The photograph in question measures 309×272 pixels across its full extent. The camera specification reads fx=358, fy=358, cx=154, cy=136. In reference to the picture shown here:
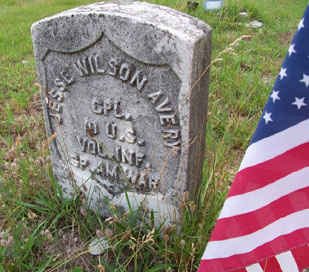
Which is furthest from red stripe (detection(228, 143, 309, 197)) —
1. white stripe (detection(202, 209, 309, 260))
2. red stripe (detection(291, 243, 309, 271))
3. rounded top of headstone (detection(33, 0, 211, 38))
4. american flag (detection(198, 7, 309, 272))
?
rounded top of headstone (detection(33, 0, 211, 38))

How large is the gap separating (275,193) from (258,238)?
0.16 metres

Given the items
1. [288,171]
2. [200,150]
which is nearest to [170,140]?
[200,150]

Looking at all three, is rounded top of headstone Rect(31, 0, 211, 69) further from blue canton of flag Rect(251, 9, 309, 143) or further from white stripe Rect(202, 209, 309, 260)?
white stripe Rect(202, 209, 309, 260)

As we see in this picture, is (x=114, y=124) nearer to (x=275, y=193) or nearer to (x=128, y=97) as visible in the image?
(x=128, y=97)

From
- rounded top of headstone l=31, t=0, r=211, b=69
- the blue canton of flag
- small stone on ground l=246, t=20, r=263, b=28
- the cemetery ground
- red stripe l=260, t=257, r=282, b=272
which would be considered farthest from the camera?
small stone on ground l=246, t=20, r=263, b=28

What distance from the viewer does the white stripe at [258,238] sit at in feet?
3.64

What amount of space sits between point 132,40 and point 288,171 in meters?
0.81

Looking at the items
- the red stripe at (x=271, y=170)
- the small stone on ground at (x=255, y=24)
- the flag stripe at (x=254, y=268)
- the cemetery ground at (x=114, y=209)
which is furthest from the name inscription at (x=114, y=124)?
the small stone on ground at (x=255, y=24)

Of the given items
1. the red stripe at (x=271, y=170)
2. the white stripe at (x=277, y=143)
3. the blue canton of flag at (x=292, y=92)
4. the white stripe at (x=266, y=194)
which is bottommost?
the white stripe at (x=266, y=194)

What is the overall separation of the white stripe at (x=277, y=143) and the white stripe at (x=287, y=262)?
336 millimetres

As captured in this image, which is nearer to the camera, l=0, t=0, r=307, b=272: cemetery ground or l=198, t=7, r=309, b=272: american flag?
l=198, t=7, r=309, b=272: american flag

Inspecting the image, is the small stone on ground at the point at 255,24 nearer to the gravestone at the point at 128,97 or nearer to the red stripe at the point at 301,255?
the gravestone at the point at 128,97

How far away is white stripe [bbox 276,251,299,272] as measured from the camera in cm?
115

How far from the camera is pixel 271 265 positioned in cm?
120
